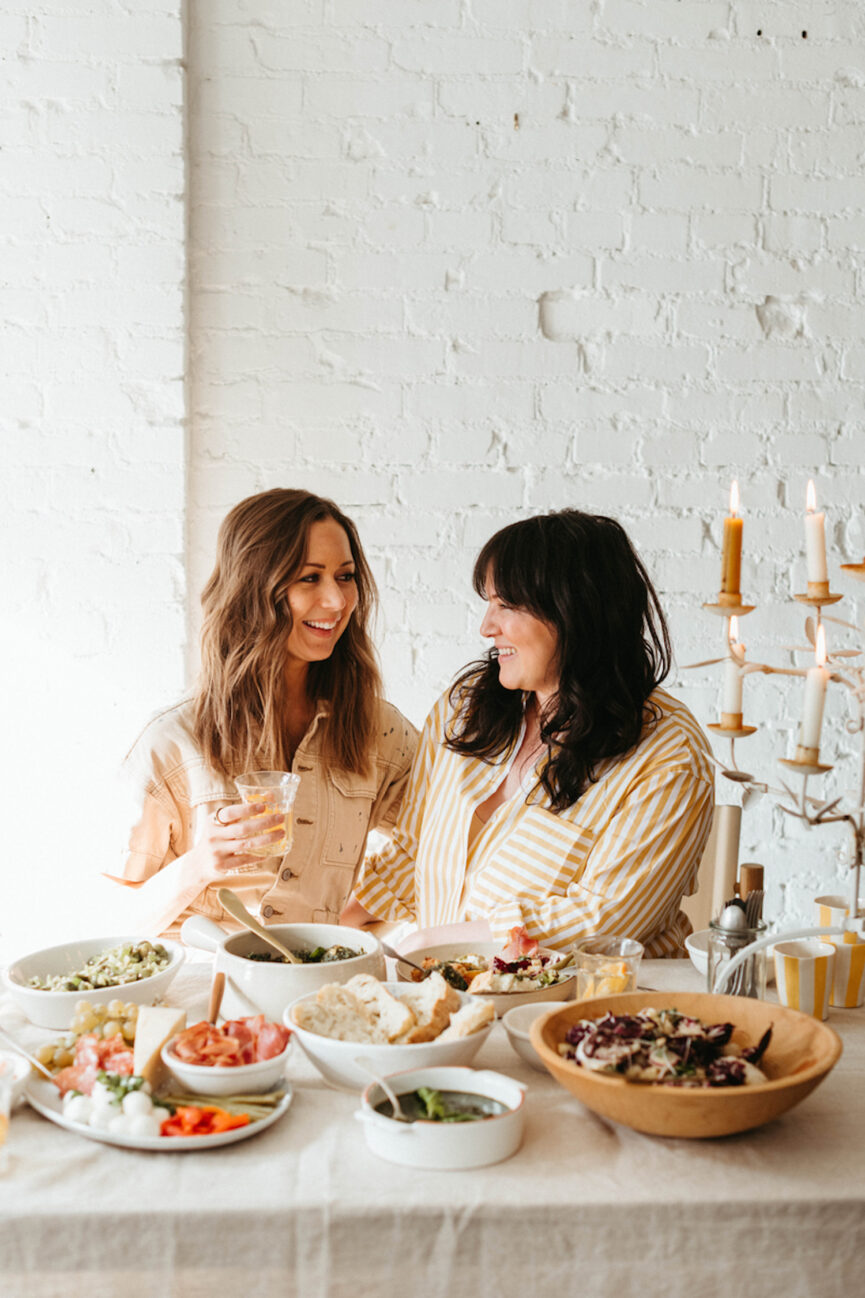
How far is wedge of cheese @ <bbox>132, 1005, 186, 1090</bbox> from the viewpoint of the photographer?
3.68 ft

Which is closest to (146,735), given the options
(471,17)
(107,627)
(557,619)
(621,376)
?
(107,627)

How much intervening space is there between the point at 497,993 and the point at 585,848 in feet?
1.46

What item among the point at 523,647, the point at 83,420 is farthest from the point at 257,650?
the point at 83,420

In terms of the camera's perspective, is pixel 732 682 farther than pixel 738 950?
No

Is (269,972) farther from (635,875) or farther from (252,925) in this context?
(635,875)

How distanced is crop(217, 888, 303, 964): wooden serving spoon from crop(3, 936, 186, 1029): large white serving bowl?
0.26 feet

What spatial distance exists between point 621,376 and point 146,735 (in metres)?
1.26

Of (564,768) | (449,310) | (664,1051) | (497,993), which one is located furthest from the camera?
(449,310)

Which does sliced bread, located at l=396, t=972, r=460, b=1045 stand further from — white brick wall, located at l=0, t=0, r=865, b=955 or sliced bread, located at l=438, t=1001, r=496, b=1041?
white brick wall, located at l=0, t=0, r=865, b=955

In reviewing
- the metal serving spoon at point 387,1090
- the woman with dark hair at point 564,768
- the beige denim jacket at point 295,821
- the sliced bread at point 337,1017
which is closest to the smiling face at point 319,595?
the beige denim jacket at point 295,821

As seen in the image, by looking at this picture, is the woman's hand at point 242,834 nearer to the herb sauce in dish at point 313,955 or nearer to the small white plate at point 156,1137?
the herb sauce in dish at point 313,955

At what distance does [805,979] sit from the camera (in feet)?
4.59

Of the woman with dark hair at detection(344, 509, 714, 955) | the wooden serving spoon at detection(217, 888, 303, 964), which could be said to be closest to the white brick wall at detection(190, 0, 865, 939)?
the woman with dark hair at detection(344, 509, 714, 955)

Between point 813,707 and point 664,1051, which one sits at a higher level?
point 813,707
